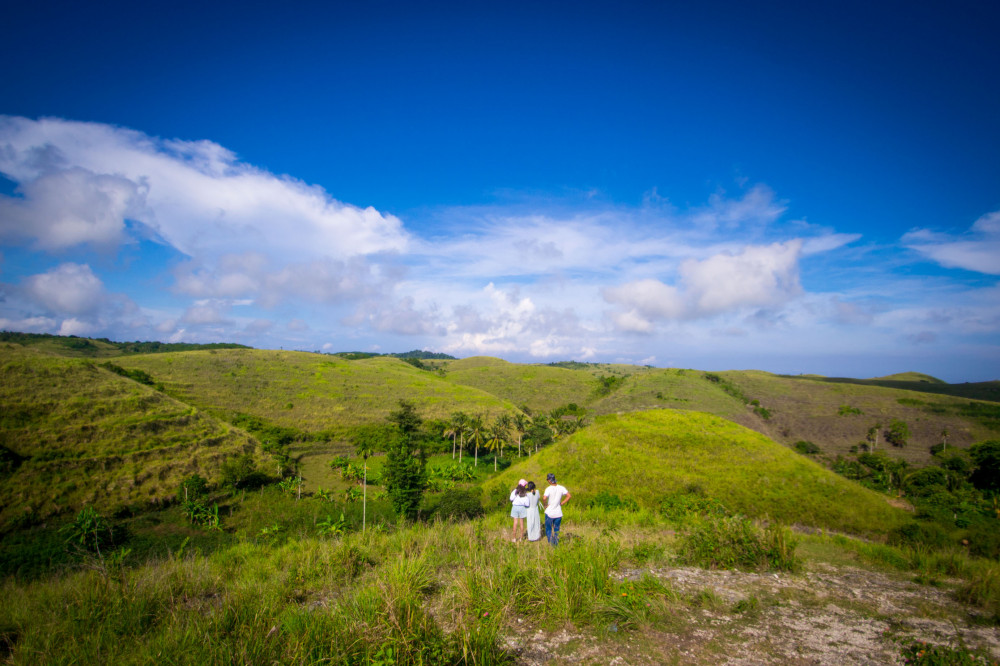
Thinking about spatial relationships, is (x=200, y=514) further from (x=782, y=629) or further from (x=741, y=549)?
(x=782, y=629)

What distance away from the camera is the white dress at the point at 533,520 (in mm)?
8352

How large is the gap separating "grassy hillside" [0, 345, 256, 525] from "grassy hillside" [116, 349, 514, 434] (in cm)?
1661

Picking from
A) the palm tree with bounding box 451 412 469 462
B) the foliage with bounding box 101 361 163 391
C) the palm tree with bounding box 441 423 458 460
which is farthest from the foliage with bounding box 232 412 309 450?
the palm tree with bounding box 451 412 469 462

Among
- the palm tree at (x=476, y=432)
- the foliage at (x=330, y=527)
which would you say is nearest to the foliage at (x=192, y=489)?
the foliage at (x=330, y=527)

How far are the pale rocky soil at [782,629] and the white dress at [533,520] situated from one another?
220cm

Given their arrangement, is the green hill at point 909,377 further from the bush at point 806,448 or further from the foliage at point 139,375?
the foliage at point 139,375

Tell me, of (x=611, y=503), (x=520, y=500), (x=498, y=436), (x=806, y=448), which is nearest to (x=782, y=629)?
(x=520, y=500)

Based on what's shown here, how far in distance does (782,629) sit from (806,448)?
7098 centimetres

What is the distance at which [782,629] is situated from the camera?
5.07 metres

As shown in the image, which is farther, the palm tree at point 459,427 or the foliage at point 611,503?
the palm tree at point 459,427

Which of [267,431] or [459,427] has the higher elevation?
[267,431]

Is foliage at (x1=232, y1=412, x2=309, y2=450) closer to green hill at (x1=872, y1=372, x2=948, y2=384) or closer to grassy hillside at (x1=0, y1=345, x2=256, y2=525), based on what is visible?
grassy hillside at (x1=0, y1=345, x2=256, y2=525)

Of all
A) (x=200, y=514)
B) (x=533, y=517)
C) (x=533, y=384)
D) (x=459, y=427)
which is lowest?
(x=200, y=514)

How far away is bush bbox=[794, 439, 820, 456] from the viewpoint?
194ft
